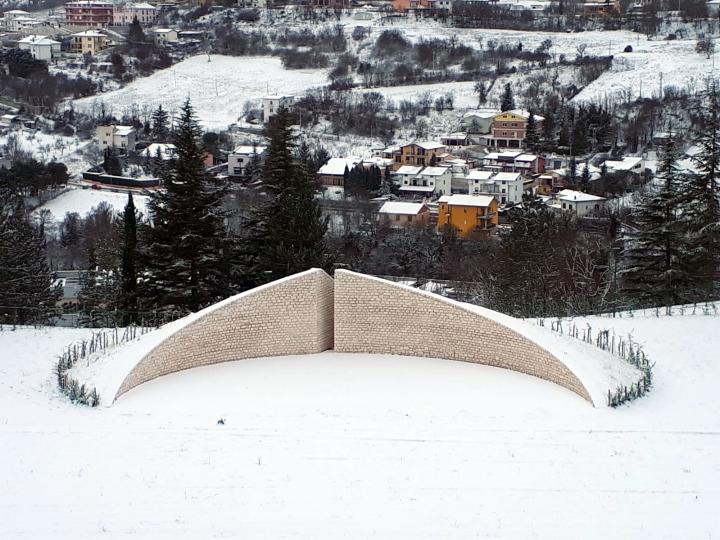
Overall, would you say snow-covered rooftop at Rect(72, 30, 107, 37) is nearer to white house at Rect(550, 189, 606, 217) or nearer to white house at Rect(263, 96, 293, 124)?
white house at Rect(263, 96, 293, 124)

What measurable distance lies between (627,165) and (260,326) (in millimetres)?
27338

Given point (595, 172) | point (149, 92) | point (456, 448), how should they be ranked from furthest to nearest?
point (149, 92) → point (595, 172) → point (456, 448)

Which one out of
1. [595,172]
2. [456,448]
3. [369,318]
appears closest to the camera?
[456,448]

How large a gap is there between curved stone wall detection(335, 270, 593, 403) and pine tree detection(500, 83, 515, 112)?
3337cm

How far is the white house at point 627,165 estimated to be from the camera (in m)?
34.9

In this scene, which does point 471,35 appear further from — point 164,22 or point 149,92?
point 164,22

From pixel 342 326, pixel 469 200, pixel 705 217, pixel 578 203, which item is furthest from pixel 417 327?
pixel 578 203

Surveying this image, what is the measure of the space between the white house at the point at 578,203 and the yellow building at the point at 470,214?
200cm

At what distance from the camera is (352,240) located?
27.5 metres

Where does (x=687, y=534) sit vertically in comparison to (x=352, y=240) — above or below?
above

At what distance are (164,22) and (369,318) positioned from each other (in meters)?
62.1

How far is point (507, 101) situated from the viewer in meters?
42.8

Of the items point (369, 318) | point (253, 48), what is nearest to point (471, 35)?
point (253, 48)

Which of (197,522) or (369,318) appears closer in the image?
(197,522)
